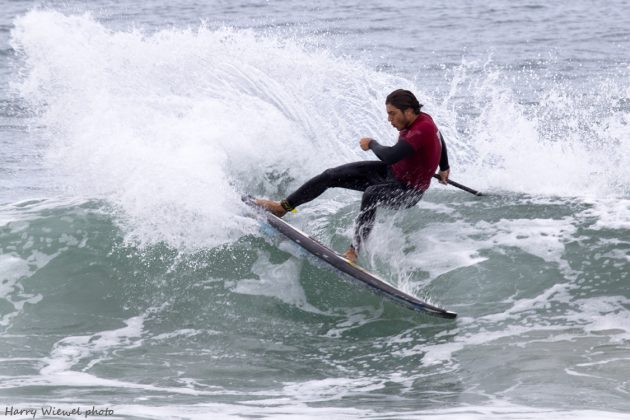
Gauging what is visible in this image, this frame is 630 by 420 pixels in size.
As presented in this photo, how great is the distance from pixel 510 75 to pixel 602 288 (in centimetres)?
1215

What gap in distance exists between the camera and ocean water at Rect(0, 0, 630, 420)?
6309 millimetres

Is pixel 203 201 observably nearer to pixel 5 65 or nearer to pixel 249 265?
pixel 249 265

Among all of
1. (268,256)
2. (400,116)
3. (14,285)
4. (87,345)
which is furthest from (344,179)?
(14,285)

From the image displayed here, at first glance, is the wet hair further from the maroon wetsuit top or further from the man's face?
the maroon wetsuit top

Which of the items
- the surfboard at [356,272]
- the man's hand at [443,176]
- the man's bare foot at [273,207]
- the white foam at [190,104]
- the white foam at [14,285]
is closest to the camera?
the surfboard at [356,272]

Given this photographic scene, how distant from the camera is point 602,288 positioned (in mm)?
7953

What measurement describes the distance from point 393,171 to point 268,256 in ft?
5.09

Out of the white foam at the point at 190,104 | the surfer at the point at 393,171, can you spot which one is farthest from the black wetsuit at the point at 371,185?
the white foam at the point at 190,104

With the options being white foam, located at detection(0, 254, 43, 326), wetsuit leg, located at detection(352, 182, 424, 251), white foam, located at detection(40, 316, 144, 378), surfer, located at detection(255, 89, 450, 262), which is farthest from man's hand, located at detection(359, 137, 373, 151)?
white foam, located at detection(0, 254, 43, 326)

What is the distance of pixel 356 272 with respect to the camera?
25.4 feet

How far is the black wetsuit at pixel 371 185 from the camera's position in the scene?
7.72 meters

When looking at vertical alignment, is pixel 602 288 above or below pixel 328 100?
below

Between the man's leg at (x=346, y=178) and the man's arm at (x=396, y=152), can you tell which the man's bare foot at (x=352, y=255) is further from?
the man's arm at (x=396, y=152)

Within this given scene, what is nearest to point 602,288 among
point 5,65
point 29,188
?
point 29,188
